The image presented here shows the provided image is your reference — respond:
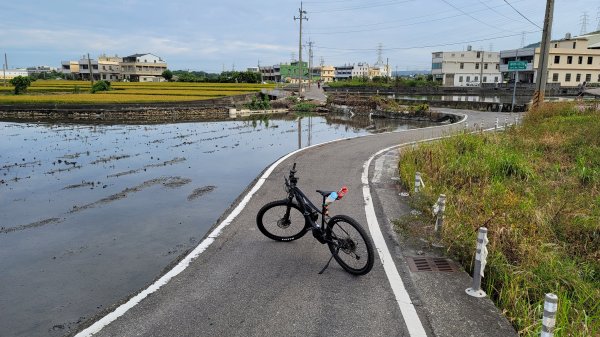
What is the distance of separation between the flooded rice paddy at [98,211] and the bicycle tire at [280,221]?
5.38 feet

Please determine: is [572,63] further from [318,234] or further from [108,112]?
[318,234]

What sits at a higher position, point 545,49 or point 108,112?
point 545,49

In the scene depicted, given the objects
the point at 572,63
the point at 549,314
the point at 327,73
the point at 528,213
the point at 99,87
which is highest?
the point at 327,73

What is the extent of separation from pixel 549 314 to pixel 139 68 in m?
113

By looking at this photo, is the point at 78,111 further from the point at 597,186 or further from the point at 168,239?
the point at 597,186

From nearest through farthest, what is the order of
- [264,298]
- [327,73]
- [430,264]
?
[264,298] < [430,264] < [327,73]

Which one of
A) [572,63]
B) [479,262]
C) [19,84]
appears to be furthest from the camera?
[572,63]

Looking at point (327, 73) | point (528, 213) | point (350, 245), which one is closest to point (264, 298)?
point (350, 245)

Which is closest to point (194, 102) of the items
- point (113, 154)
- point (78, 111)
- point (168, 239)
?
point (78, 111)

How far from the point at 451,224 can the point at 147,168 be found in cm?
1145

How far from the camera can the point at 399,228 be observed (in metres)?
7.01

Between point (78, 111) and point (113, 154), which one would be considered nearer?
point (113, 154)

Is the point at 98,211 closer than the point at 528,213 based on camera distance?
No

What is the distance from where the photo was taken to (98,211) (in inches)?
384
